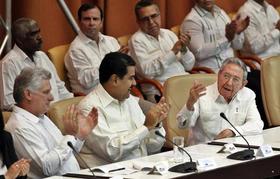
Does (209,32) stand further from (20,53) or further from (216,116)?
(216,116)

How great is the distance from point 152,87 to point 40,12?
113cm

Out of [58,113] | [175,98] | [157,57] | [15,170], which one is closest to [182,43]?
[157,57]

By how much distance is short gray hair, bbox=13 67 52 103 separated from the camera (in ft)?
16.1

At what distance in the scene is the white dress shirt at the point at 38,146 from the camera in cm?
485

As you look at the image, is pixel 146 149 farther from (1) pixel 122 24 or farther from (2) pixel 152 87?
(1) pixel 122 24

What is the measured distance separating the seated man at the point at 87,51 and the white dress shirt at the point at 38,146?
1.93 metres

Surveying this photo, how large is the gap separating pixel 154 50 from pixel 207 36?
717mm

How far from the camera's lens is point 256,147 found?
5133mm

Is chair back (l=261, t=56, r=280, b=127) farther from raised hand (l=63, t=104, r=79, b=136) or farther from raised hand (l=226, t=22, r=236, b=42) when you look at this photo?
raised hand (l=63, t=104, r=79, b=136)

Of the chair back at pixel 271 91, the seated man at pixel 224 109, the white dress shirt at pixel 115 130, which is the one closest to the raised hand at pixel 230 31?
the chair back at pixel 271 91

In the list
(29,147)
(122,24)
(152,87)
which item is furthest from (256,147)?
(122,24)

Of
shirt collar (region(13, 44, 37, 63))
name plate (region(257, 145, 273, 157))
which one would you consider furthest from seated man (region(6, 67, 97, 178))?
shirt collar (region(13, 44, 37, 63))

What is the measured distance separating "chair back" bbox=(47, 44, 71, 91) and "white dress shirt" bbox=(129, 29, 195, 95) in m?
0.60

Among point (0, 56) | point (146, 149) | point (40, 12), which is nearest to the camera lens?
point (146, 149)
